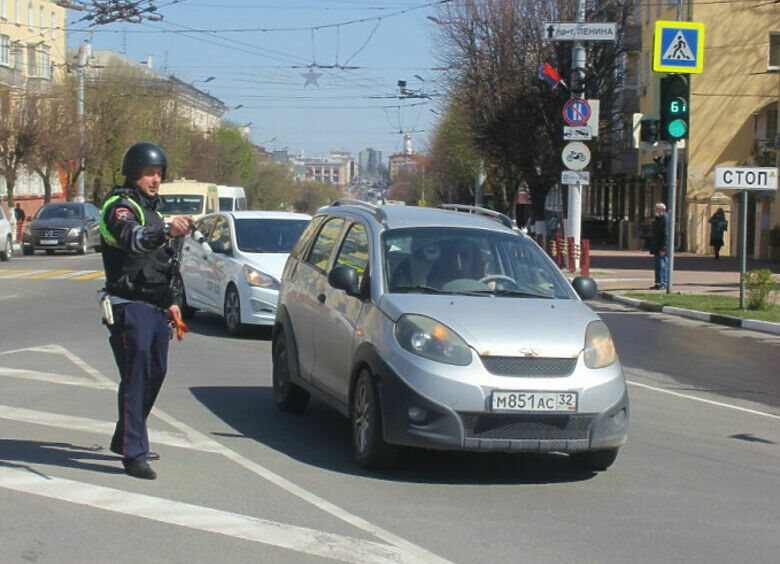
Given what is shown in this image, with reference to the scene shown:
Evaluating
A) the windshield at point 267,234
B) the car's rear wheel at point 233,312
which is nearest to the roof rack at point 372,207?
the car's rear wheel at point 233,312

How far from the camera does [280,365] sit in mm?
9742

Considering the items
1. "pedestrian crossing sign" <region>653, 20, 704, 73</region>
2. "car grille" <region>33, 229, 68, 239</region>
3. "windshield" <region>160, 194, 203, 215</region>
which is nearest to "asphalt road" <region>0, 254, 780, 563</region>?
"pedestrian crossing sign" <region>653, 20, 704, 73</region>

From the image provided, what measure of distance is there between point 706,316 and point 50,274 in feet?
53.6

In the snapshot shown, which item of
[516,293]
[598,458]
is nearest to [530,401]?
[598,458]

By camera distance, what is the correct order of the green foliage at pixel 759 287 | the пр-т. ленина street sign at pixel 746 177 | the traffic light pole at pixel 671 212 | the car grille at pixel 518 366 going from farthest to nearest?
the traffic light pole at pixel 671 212 → the green foliage at pixel 759 287 → the пр-т. ленина street sign at pixel 746 177 → the car grille at pixel 518 366

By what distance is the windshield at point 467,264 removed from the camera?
26.1 ft

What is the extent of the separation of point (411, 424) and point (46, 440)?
2.67 m

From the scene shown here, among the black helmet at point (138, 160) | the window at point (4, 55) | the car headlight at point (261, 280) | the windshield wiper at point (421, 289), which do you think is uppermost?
the window at point (4, 55)

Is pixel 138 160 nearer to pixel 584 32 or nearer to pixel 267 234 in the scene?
pixel 267 234

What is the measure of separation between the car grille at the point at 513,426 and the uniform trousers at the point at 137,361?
1.79 metres

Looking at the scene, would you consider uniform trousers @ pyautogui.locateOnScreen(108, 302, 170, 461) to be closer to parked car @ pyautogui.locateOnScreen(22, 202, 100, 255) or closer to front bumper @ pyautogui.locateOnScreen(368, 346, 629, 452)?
front bumper @ pyautogui.locateOnScreen(368, 346, 629, 452)

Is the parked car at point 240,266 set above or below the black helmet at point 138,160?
below

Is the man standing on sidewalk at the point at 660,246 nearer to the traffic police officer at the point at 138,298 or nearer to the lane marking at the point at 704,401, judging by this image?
the lane marking at the point at 704,401

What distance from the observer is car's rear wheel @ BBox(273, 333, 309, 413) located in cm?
945
